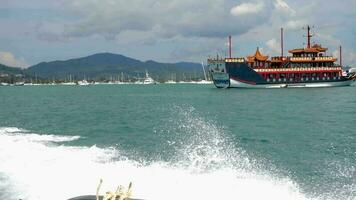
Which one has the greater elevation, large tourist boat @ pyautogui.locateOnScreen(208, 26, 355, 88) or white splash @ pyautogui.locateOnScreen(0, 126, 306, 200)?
large tourist boat @ pyautogui.locateOnScreen(208, 26, 355, 88)

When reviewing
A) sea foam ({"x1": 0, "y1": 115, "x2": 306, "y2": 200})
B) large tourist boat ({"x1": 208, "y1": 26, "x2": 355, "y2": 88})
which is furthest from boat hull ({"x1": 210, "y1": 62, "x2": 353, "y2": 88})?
sea foam ({"x1": 0, "y1": 115, "x2": 306, "y2": 200})

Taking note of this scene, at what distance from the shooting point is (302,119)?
5191 centimetres

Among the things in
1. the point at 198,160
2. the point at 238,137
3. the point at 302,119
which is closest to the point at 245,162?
the point at 198,160

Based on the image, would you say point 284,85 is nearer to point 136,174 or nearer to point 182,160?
point 182,160

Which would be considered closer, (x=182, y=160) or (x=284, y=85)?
(x=182, y=160)

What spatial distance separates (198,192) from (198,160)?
699 cm

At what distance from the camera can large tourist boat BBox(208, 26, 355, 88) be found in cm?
13338

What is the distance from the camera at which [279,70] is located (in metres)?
137

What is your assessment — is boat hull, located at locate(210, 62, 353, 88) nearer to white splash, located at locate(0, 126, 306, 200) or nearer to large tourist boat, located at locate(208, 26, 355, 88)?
large tourist boat, located at locate(208, 26, 355, 88)

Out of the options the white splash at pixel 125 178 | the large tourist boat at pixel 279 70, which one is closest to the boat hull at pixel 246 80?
the large tourist boat at pixel 279 70

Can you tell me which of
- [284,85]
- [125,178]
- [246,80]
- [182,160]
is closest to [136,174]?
[125,178]

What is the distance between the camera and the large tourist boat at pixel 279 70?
438 feet

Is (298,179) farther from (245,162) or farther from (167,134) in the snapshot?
(167,134)

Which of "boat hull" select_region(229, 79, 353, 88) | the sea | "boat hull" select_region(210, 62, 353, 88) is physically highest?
"boat hull" select_region(210, 62, 353, 88)
